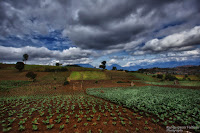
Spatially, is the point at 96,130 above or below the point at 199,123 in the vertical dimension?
below

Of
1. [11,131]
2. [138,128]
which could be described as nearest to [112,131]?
[138,128]

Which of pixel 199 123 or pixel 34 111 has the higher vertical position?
pixel 199 123

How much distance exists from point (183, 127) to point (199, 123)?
1630 mm

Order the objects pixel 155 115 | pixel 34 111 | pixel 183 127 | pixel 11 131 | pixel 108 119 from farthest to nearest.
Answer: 1. pixel 34 111
2. pixel 155 115
3. pixel 108 119
4. pixel 183 127
5. pixel 11 131

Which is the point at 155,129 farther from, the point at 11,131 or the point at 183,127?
the point at 11,131

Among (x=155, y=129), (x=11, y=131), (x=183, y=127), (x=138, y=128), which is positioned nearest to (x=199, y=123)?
(x=183, y=127)

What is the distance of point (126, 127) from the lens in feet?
26.4

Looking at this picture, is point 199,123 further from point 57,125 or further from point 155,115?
point 57,125

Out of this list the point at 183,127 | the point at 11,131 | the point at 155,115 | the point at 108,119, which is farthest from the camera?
the point at 155,115

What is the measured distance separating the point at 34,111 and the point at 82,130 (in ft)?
28.7

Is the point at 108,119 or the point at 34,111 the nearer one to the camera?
the point at 108,119

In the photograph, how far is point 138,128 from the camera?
798 cm

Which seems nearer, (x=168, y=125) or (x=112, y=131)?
(x=112, y=131)

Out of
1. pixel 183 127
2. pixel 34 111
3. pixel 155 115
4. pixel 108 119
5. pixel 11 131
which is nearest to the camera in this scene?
pixel 11 131
